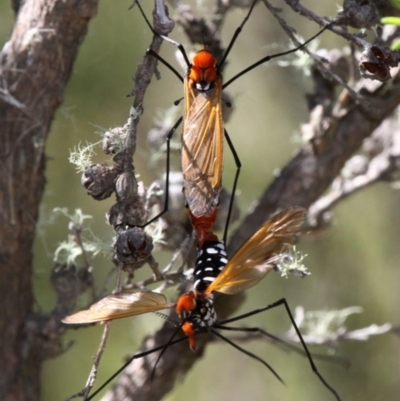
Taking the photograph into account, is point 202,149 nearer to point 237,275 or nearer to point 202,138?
point 202,138

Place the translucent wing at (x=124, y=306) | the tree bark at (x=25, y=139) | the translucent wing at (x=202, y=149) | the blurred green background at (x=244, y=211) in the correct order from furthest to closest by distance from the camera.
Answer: the blurred green background at (x=244, y=211)
the tree bark at (x=25, y=139)
the translucent wing at (x=202, y=149)
the translucent wing at (x=124, y=306)

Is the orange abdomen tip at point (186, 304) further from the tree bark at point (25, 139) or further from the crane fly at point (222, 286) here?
the tree bark at point (25, 139)

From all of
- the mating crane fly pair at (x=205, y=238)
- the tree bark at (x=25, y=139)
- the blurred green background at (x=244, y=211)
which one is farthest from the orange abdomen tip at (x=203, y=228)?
the blurred green background at (x=244, y=211)

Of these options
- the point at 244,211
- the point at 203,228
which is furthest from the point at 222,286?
the point at 244,211

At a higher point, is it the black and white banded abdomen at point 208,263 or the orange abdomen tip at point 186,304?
the black and white banded abdomen at point 208,263

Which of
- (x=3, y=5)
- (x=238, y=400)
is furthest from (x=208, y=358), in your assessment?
(x=3, y=5)

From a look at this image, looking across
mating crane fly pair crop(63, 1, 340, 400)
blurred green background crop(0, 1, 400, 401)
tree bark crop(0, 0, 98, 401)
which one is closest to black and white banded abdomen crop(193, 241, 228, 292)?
mating crane fly pair crop(63, 1, 340, 400)
